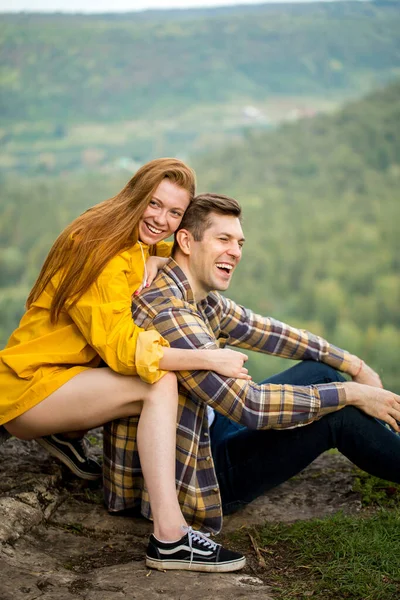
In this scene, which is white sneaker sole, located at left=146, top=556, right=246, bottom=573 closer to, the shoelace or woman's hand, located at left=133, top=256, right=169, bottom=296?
the shoelace

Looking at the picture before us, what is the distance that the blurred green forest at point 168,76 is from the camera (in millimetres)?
32250

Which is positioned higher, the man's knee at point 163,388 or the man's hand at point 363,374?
the man's hand at point 363,374

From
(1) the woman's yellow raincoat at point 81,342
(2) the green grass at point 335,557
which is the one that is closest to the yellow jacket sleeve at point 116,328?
(1) the woman's yellow raincoat at point 81,342

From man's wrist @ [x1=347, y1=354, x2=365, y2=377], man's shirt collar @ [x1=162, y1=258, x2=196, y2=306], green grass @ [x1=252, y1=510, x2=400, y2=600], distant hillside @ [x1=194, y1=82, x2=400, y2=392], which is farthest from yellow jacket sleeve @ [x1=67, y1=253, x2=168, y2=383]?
distant hillside @ [x1=194, y1=82, x2=400, y2=392]

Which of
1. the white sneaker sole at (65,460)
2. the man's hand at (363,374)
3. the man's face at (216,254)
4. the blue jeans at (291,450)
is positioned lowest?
the white sneaker sole at (65,460)

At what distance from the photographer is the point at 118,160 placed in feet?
103

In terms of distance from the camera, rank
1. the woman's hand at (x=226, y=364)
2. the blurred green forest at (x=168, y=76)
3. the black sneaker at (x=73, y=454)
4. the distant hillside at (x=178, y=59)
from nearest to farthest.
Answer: the woman's hand at (x=226, y=364) < the black sneaker at (x=73, y=454) < the blurred green forest at (x=168, y=76) < the distant hillside at (x=178, y=59)

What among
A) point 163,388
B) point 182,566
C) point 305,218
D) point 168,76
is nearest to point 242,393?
point 163,388

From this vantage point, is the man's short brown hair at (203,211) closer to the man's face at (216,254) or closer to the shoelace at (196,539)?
the man's face at (216,254)

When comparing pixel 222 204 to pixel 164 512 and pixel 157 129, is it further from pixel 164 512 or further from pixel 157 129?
pixel 157 129

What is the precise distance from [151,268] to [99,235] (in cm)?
26

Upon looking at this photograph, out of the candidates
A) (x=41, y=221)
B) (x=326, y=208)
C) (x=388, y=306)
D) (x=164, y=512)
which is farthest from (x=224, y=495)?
(x=326, y=208)

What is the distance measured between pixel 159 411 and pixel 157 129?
111ft

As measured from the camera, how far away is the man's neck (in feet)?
9.01
